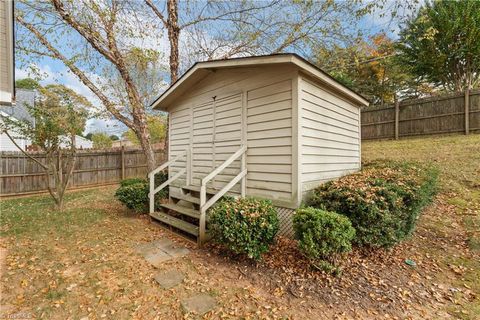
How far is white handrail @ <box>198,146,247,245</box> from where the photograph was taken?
4059 mm

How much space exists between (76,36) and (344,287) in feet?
34.4

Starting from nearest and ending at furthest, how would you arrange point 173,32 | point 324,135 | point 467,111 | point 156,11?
1. point 324,135
2. point 156,11
3. point 173,32
4. point 467,111

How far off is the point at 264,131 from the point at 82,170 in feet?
33.4

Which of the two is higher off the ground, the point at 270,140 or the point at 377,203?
the point at 270,140

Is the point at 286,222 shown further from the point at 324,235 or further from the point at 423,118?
the point at 423,118

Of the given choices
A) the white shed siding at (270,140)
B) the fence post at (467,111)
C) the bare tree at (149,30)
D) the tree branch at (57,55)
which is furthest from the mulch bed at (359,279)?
the fence post at (467,111)

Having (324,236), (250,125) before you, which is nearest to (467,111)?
(250,125)

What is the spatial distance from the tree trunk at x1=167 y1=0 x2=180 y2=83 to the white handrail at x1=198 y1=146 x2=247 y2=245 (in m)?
5.75

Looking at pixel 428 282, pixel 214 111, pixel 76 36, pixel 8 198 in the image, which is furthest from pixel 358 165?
pixel 8 198

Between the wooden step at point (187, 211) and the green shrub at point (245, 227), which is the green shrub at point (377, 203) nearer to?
the green shrub at point (245, 227)

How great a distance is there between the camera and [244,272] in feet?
10.8

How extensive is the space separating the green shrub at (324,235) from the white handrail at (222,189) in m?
1.63

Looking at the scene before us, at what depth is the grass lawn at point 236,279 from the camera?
259cm

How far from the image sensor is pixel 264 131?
4.55 m
